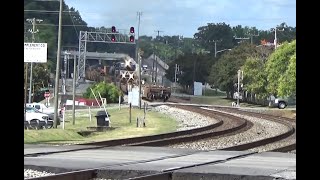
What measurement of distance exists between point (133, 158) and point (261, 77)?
67239 mm

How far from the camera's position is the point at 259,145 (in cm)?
2244

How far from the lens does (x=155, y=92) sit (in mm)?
83562

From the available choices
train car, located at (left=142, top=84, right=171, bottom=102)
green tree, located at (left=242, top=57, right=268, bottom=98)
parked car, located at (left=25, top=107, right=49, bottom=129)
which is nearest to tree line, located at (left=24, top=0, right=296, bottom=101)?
green tree, located at (left=242, top=57, right=268, bottom=98)

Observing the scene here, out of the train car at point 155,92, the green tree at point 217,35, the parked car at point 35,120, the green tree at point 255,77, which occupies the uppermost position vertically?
the green tree at point 217,35

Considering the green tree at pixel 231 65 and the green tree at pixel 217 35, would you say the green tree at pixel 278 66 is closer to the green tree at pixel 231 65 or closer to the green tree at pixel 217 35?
the green tree at pixel 231 65

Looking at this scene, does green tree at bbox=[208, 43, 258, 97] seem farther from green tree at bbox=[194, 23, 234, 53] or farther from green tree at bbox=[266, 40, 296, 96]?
green tree at bbox=[194, 23, 234, 53]

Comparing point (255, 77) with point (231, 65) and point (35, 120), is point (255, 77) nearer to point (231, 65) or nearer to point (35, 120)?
point (231, 65)

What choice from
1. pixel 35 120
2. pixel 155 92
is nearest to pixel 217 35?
pixel 155 92

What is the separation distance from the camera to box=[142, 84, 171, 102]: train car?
82544 mm

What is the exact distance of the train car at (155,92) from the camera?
3250 inches

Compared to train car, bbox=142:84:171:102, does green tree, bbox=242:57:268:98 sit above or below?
above

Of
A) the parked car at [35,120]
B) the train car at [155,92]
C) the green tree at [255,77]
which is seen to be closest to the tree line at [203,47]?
the green tree at [255,77]

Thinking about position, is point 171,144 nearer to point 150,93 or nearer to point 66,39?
point 150,93
